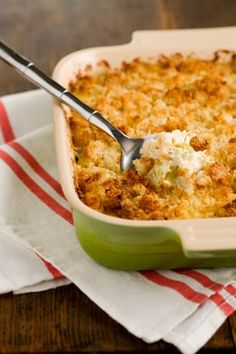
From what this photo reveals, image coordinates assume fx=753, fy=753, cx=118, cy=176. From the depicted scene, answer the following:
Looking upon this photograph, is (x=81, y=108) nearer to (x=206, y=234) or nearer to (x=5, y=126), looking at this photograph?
(x=5, y=126)

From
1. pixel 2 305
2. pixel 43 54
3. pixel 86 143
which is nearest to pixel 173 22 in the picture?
pixel 43 54

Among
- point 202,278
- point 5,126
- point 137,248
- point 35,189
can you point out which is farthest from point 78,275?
point 5,126

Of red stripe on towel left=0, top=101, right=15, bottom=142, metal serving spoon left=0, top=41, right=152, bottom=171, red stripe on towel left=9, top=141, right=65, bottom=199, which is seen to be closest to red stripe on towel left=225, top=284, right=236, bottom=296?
metal serving spoon left=0, top=41, right=152, bottom=171

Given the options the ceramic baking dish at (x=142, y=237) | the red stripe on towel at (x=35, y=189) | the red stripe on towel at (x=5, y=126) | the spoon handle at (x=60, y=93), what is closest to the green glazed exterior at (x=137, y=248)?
the ceramic baking dish at (x=142, y=237)

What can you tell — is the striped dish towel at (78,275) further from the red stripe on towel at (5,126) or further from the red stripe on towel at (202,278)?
the red stripe on towel at (5,126)

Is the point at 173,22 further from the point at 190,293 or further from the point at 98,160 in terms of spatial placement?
the point at 190,293

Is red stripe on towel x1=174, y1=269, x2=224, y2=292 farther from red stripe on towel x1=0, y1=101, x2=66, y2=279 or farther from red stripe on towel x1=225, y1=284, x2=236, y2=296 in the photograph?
red stripe on towel x1=0, y1=101, x2=66, y2=279
